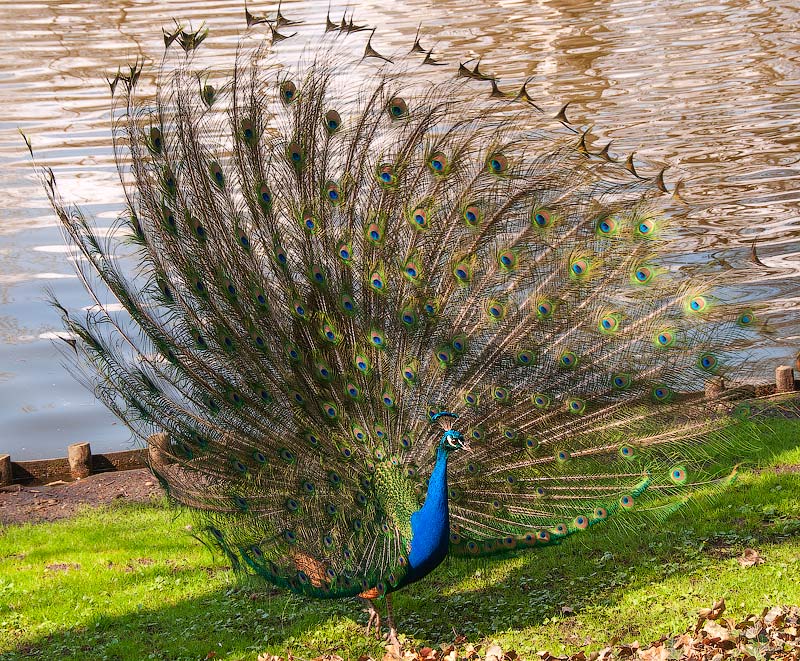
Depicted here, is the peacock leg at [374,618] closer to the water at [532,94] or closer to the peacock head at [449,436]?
the peacock head at [449,436]

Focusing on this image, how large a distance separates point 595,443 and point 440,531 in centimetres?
93

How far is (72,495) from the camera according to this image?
7703 mm

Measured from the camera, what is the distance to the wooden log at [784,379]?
762 cm

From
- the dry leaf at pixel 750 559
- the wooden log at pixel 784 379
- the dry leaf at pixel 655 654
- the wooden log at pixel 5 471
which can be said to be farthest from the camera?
the wooden log at pixel 5 471

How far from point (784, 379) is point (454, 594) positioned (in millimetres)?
3537

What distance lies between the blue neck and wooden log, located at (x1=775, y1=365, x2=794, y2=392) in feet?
13.2

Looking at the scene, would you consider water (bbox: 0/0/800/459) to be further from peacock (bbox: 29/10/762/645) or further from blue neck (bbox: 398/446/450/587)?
blue neck (bbox: 398/446/450/587)

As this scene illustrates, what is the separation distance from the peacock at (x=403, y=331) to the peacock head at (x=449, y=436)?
0.02 meters

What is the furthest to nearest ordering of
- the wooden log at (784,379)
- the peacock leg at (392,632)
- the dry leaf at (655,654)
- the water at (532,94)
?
1. the water at (532,94)
2. the wooden log at (784,379)
3. the peacock leg at (392,632)
4. the dry leaf at (655,654)

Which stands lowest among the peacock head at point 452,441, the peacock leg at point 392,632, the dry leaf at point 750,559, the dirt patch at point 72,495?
the dirt patch at point 72,495

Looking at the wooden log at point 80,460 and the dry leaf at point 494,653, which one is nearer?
the dry leaf at point 494,653

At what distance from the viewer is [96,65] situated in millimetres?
22891

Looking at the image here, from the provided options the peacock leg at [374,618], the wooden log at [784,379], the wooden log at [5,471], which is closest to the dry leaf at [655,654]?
the peacock leg at [374,618]

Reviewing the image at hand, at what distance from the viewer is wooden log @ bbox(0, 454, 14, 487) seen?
776 cm
